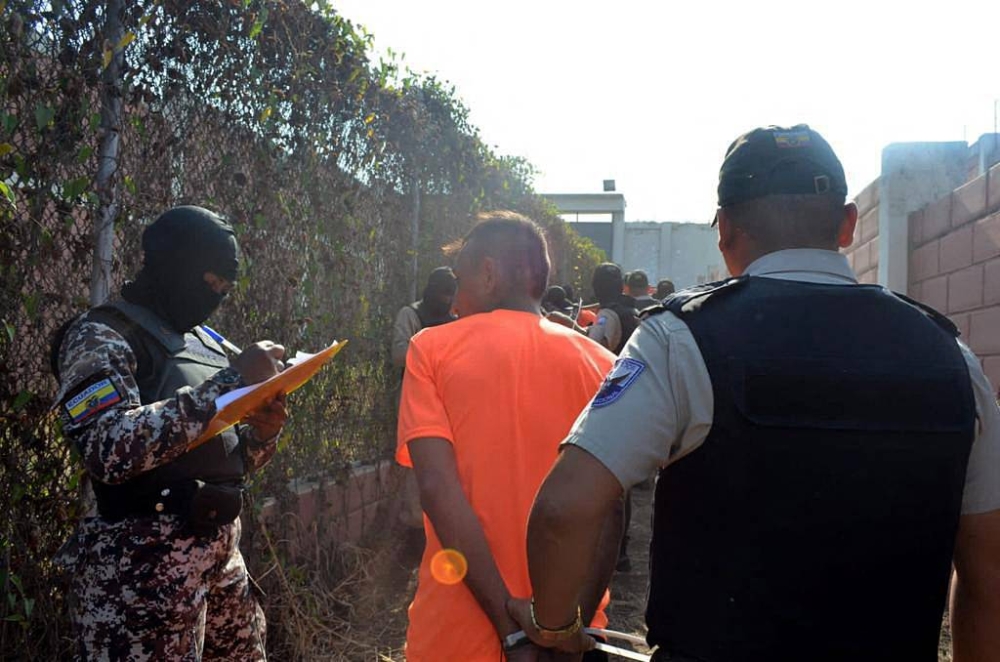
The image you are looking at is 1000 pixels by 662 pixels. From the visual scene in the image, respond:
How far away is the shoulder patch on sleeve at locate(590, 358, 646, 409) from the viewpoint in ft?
4.44

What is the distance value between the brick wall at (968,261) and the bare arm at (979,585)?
2.68m

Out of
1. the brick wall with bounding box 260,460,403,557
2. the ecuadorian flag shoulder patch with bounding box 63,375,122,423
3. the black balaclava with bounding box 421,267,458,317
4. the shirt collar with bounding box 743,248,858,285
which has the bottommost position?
the brick wall with bounding box 260,460,403,557

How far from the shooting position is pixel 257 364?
2.09 m

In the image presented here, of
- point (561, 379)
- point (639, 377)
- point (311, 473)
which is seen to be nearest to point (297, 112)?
point (311, 473)

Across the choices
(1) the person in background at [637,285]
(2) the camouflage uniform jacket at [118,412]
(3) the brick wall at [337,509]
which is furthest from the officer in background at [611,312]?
(2) the camouflage uniform jacket at [118,412]

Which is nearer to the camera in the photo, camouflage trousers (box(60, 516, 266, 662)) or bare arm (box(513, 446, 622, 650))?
bare arm (box(513, 446, 622, 650))

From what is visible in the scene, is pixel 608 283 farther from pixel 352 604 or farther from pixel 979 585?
pixel 979 585

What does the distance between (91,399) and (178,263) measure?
1.54 feet

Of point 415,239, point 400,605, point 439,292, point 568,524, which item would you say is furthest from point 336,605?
point 568,524

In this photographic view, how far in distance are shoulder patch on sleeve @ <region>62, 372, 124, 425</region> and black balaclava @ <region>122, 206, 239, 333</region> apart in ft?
1.14

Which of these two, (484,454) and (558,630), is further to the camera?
(484,454)

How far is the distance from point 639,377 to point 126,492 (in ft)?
4.63

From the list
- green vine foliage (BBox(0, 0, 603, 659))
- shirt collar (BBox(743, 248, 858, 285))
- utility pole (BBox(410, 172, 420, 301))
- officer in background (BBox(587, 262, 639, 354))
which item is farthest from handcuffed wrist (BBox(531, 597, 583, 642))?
utility pole (BBox(410, 172, 420, 301))

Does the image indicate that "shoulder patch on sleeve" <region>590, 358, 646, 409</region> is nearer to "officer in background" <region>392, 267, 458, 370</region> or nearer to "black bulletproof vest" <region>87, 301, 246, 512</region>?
"black bulletproof vest" <region>87, 301, 246, 512</region>
